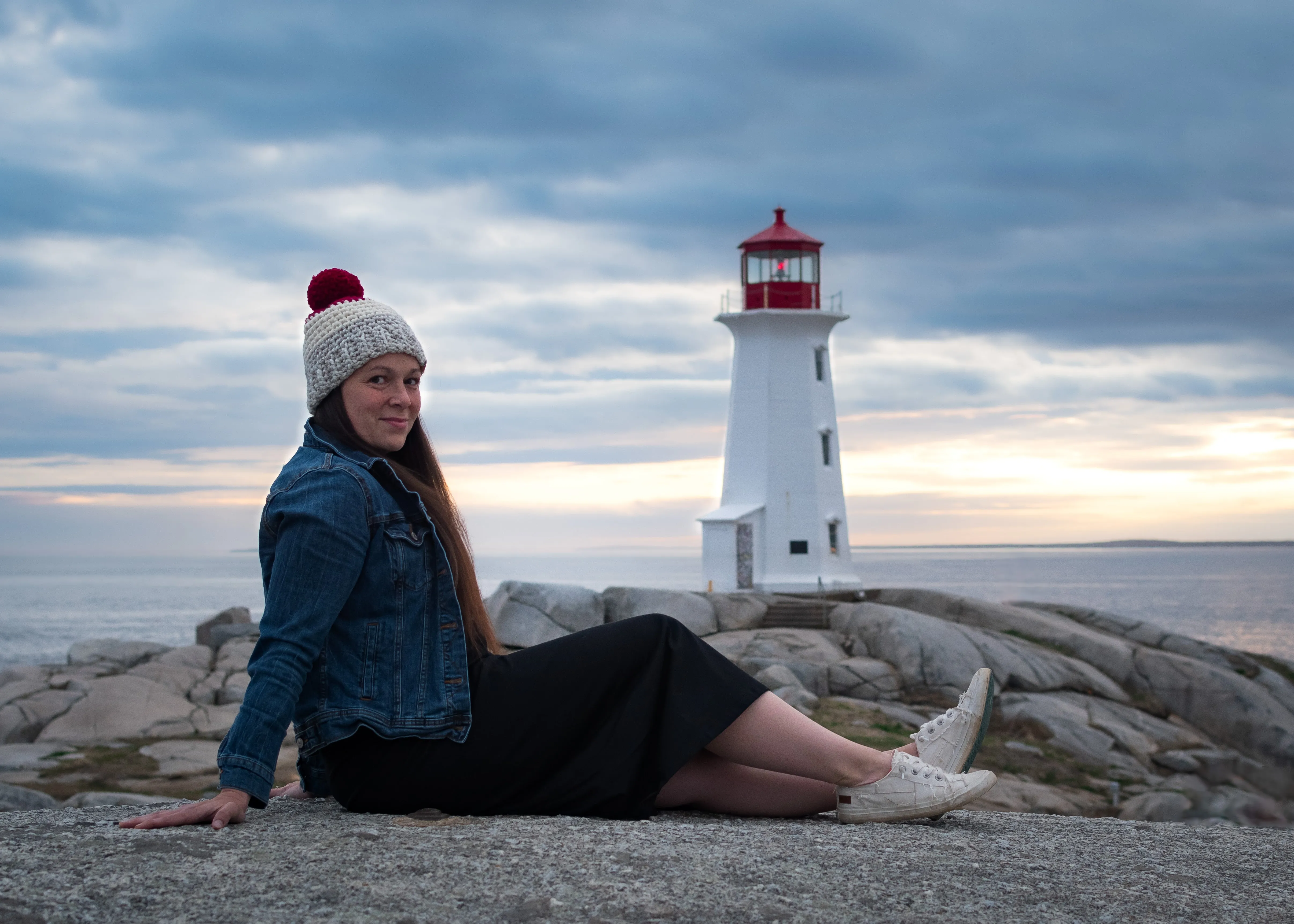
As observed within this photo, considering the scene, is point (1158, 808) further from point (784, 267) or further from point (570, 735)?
point (784, 267)

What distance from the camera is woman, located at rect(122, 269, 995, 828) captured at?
330cm

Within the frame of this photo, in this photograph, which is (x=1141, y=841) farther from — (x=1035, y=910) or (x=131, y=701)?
(x=131, y=701)

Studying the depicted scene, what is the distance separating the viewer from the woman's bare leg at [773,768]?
139 inches

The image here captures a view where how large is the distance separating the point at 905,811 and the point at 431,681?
1644 millimetres

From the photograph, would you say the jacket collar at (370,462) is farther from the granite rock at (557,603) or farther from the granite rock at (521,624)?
the granite rock at (557,603)

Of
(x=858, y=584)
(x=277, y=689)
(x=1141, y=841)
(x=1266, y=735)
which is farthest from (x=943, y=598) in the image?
(x=277, y=689)

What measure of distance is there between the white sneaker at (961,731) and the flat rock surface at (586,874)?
29 cm

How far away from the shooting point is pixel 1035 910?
9.57 feet

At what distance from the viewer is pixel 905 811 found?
376 centimetres

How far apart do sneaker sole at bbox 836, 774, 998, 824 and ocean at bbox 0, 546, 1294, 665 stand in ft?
11.1

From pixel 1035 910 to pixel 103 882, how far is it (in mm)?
2369

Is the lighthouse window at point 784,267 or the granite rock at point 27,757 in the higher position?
the lighthouse window at point 784,267

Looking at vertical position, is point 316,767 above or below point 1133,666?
above

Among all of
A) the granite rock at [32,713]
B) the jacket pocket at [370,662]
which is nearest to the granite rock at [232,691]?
the granite rock at [32,713]
